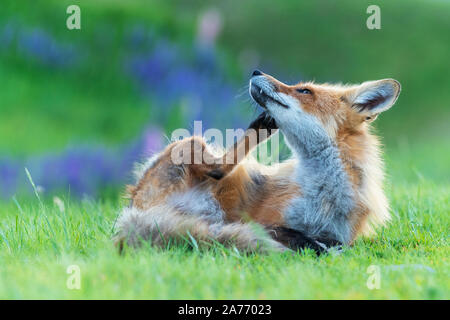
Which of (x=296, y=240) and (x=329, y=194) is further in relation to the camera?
(x=329, y=194)

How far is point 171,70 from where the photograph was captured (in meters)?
13.8

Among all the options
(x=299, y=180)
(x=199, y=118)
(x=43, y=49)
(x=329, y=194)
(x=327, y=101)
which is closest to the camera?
(x=329, y=194)

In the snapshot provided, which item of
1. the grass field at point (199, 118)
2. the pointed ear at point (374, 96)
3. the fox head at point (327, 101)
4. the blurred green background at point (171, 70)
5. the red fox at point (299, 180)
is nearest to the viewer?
the grass field at point (199, 118)

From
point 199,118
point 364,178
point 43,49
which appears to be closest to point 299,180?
point 364,178

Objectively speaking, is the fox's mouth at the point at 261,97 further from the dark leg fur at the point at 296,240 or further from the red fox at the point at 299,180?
the dark leg fur at the point at 296,240

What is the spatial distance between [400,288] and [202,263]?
4.36 ft

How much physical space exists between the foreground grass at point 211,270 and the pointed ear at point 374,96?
1196mm

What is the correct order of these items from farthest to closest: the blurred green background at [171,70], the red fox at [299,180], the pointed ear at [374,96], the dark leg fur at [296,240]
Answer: the blurred green background at [171,70]
the pointed ear at [374,96]
the red fox at [299,180]
the dark leg fur at [296,240]

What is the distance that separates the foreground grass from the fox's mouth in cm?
147

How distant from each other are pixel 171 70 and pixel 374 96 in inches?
360

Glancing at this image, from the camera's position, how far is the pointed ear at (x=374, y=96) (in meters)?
5.16

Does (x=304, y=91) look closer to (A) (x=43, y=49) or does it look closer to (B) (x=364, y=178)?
(B) (x=364, y=178)

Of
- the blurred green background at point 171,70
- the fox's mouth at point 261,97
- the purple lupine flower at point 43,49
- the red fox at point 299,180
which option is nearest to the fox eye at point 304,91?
the red fox at point 299,180

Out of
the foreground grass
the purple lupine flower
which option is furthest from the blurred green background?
the foreground grass
